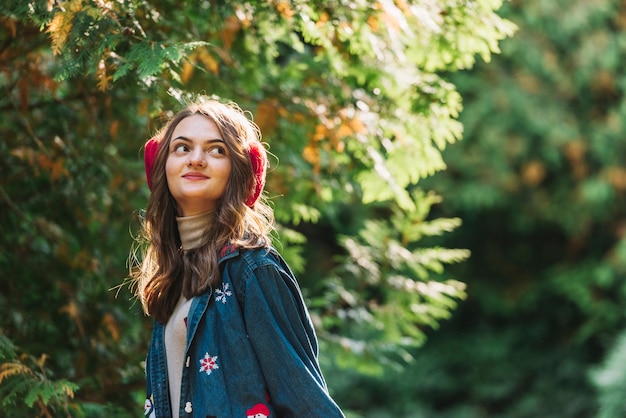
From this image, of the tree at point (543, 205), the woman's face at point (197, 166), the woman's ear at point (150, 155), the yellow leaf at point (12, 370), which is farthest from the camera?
the tree at point (543, 205)

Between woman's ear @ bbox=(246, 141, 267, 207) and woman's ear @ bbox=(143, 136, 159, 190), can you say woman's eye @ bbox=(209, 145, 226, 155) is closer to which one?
woman's ear @ bbox=(246, 141, 267, 207)

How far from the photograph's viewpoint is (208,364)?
215 centimetres

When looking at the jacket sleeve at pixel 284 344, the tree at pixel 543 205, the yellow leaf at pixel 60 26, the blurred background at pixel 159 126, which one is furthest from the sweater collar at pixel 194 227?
the tree at pixel 543 205

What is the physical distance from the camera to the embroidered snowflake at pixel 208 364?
84.6 inches

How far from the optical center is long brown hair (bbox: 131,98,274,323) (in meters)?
2.28

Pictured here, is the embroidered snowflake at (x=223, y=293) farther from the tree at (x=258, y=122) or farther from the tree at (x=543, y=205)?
the tree at (x=543, y=205)

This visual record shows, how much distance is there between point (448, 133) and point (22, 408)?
2075mm

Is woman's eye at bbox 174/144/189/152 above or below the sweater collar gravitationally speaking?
above

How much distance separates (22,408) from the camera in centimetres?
304

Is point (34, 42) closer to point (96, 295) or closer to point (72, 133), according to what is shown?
point (72, 133)

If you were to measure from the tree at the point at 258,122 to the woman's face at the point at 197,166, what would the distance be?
30.3 inches

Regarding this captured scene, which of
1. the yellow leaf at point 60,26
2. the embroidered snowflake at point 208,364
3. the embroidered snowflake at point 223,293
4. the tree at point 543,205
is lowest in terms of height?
the tree at point 543,205

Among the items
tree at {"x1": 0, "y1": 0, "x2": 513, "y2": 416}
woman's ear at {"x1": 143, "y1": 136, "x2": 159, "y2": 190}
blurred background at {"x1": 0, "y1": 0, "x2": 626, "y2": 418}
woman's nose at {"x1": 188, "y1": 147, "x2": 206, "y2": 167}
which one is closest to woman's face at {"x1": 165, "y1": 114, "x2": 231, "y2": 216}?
woman's nose at {"x1": 188, "y1": 147, "x2": 206, "y2": 167}

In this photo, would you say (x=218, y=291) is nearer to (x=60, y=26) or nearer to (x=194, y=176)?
(x=194, y=176)
